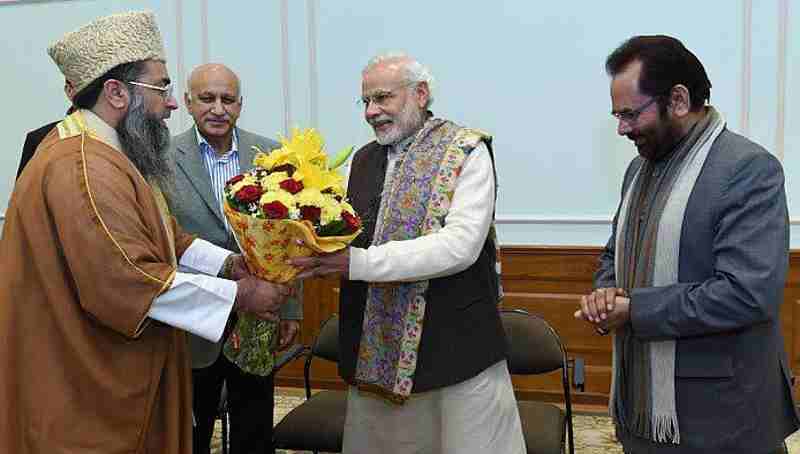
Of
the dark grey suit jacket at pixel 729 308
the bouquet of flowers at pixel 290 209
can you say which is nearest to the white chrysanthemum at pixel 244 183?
the bouquet of flowers at pixel 290 209

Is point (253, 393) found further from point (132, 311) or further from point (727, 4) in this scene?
point (727, 4)

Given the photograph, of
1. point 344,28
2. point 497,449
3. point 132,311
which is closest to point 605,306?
point 497,449

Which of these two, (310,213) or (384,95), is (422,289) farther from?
(384,95)

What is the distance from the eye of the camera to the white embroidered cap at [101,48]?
235 cm

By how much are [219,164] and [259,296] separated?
1150 mm

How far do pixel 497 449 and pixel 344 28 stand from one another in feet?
11.0

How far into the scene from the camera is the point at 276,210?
7.13 feet

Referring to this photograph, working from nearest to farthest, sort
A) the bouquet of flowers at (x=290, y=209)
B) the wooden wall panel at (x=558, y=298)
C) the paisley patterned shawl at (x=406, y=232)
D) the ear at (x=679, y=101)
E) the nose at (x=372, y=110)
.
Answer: the ear at (x=679, y=101) → the bouquet of flowers at (x=290, y=209) → the paisley patterned shawl at (x=406, y=232) → the nose at (x=372, y=110) → the wooden wall panel at (x=558, y=298)

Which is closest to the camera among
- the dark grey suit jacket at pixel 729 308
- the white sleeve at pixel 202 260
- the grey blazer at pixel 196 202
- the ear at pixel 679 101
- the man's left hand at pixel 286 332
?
the dark grey suit jacket at pixel 729 308

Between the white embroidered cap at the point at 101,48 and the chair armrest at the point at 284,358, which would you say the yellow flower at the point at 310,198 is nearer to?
the white embroidered cap at the point at 101,48

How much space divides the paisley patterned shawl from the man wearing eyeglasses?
52 cm

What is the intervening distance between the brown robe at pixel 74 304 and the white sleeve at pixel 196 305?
39 millimetres

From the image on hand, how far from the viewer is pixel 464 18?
4.90 meters

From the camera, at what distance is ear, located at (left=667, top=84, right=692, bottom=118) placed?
211 cm
